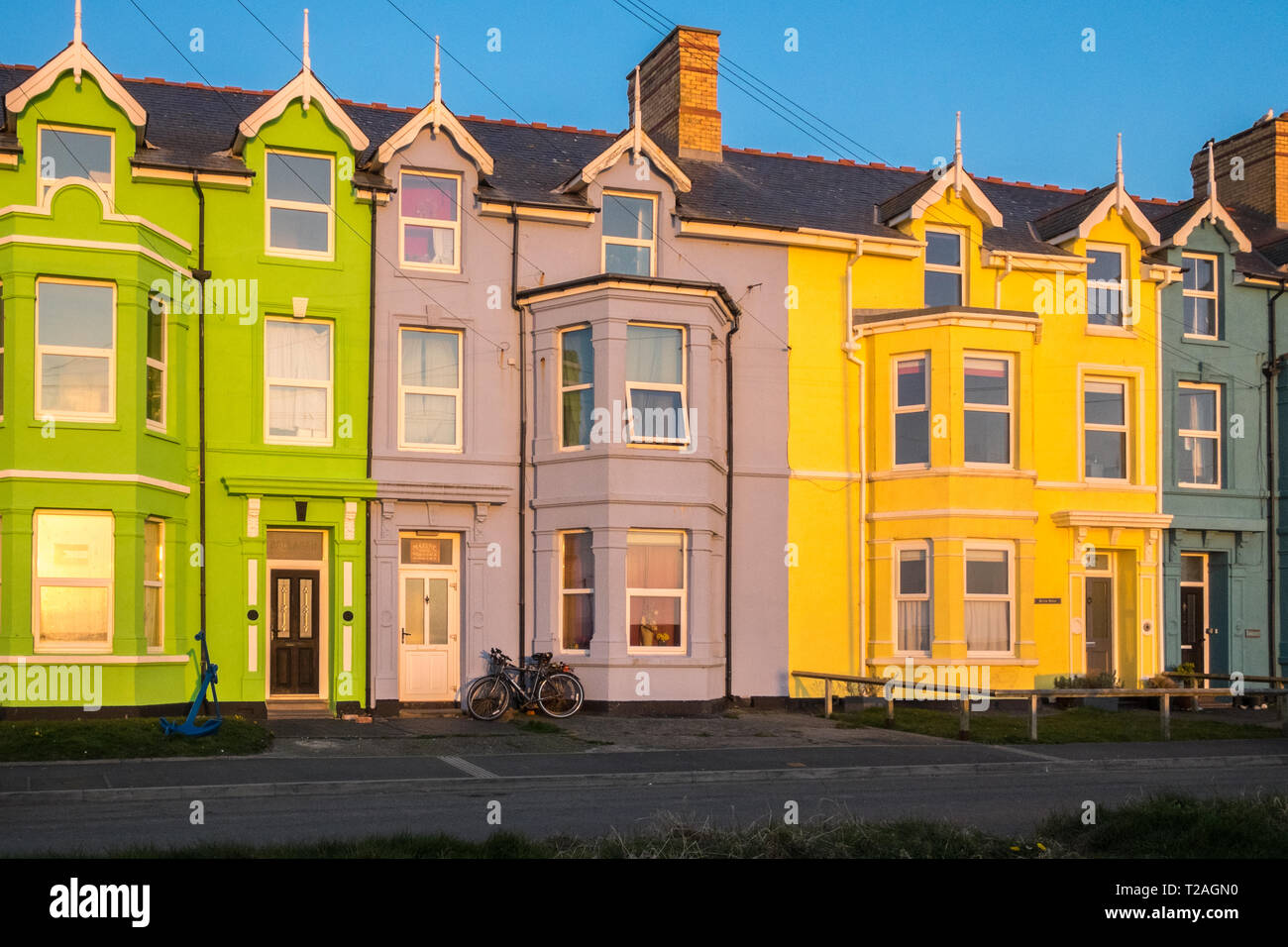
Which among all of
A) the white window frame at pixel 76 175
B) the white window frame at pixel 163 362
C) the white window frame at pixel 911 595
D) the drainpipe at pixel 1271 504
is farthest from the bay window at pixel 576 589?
the drainpipe at pixel 1271 504

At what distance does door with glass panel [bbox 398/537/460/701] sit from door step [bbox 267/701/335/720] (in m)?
1.26

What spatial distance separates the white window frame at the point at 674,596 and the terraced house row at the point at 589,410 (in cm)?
6

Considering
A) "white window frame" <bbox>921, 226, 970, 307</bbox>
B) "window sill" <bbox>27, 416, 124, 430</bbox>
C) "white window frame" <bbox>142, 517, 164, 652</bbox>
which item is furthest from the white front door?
"white window frame" <bbox>921, 226, 970, 307</bbox>

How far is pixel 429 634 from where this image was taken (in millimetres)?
23188

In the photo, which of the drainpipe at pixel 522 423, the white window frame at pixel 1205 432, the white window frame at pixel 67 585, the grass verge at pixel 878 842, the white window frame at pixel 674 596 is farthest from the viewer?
the white window frame at pixel 1205 432

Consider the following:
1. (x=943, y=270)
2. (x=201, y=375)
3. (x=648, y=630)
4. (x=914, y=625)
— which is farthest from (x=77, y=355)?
(x=943, y=270)

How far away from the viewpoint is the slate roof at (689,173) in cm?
2325

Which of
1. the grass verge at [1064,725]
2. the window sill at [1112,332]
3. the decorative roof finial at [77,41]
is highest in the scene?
the decorative roof finial at [77,41]

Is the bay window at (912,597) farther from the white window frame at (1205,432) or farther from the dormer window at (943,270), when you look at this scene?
the white window frame at (1205,432)

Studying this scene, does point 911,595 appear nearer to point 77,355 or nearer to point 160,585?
point 160,585

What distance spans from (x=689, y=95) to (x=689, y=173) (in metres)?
2.14

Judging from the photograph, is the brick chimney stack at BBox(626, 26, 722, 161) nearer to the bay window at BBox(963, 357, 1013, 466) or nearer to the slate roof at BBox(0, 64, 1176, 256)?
the slate roof at BBox(0, 64, 1176, 256)

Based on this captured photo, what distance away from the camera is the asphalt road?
11.9 m
